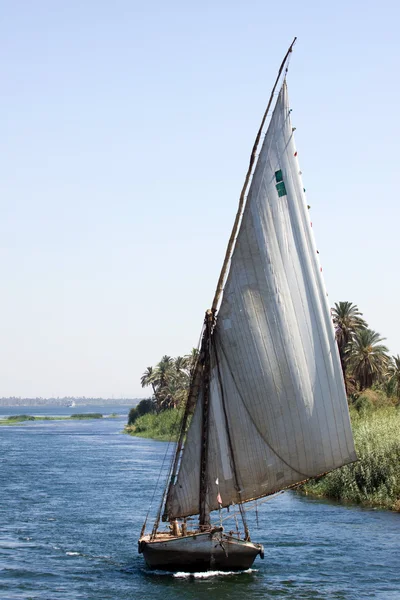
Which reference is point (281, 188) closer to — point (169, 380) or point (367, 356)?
point (367, 356)

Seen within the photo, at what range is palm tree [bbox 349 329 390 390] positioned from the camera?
75.9m

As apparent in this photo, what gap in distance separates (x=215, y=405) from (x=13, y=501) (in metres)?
24.4

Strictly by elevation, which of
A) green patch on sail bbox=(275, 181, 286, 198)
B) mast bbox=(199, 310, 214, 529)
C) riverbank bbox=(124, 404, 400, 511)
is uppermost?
green patch on sail bbox=(275, 181, 286, 198)

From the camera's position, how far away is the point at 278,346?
3002cm

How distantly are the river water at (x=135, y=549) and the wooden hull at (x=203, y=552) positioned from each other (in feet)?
1.29

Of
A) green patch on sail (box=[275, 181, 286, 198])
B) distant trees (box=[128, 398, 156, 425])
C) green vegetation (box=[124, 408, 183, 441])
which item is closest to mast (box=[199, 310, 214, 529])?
green patch on sail (box=[275, 181, 286, 198])

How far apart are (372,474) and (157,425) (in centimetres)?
7717

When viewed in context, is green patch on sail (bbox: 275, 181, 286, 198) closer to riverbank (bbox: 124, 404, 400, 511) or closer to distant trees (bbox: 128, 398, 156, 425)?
riverbank (bbox: 124, 404, 400, 511)

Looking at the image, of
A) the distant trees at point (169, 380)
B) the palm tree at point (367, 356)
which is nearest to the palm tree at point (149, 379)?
the distant trees at point (169, 380)

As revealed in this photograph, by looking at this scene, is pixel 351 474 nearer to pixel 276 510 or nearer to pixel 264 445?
pixel 276 510

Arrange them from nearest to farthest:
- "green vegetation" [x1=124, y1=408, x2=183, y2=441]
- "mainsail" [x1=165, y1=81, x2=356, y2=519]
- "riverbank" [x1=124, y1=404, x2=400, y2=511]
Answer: "mainsail" [x1=165, y1=81, x2=356, y2=519], "riverbank" [x1=124, y1=404, x2=400, y2=511], "green vegetation" [x1=124, y1=408, x2=183, y2=441]

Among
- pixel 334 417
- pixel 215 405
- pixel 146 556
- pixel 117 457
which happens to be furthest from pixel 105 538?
pixel 117 457

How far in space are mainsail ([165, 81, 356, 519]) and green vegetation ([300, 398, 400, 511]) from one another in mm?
15805

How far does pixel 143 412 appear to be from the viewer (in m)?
149
